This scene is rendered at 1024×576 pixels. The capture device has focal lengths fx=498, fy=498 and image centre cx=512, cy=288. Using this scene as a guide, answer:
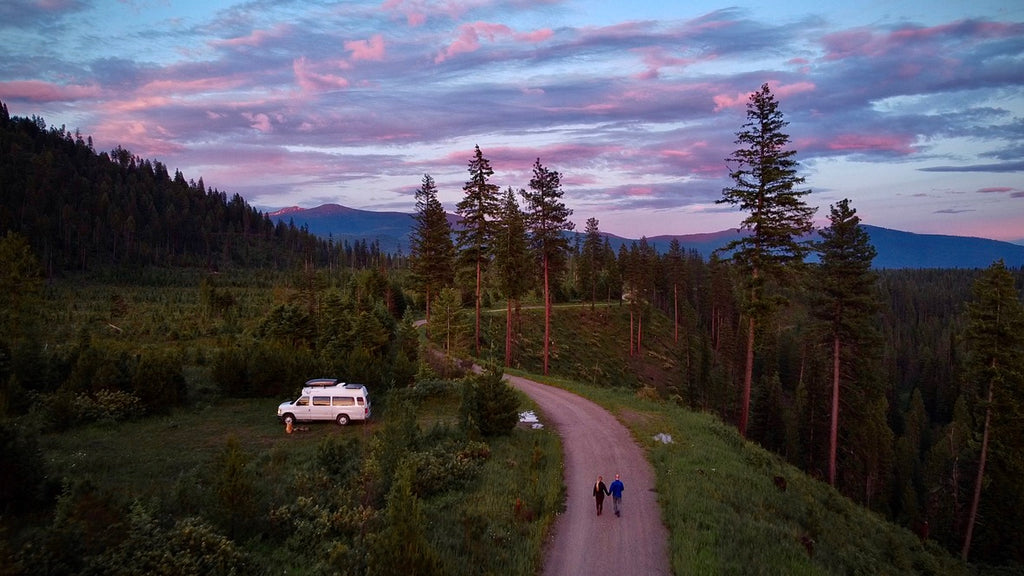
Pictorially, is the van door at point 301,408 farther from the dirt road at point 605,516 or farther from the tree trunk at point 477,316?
the tree trunk at point 477,316

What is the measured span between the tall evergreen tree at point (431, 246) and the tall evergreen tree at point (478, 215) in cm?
350

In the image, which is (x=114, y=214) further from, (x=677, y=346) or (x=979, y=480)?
(x=979, y=480)

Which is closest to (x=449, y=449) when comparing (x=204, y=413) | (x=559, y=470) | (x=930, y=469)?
(x=559, y=470)

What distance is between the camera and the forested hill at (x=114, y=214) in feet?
357

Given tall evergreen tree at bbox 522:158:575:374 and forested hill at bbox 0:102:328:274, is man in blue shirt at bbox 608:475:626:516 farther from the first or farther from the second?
forested hill at bbox 0:102:328:274

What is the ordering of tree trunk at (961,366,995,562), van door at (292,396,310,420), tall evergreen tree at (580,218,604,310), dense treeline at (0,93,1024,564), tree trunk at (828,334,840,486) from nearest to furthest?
1. van door at (292,396,310,420)
2. dense treeline at (0,93,1024,564)
3. tree trunk at (828,334,840,486)
4. tree trunk at (961,366,995,562)
5. tall evergreen tree at (580,218,604,310)

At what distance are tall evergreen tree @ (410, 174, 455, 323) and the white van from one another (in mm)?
20316

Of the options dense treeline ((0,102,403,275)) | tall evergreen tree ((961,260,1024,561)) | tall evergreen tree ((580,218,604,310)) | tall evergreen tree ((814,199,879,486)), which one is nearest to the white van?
tall evergreen tree ((814,199,879,486))

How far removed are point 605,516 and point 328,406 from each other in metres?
15.1

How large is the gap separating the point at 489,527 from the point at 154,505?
7.45 metres

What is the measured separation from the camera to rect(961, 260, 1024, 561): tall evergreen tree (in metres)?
26.1

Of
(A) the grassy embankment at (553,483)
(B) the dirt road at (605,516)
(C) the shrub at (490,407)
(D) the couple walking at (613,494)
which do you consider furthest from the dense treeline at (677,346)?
(D) the couple walking at (613,494)

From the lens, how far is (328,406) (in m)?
23.8

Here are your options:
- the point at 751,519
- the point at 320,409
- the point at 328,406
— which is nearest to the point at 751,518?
the point at 751,519
